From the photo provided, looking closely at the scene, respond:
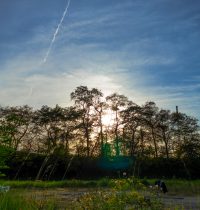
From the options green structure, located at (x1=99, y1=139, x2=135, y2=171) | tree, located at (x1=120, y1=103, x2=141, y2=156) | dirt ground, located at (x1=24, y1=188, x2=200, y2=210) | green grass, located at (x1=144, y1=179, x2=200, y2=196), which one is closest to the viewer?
dirt ground, located at (x1=24, y1=188, x2=200, y2=210)

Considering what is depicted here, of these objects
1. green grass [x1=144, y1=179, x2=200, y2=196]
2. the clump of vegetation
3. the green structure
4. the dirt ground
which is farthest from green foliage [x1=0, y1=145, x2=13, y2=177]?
the green structure

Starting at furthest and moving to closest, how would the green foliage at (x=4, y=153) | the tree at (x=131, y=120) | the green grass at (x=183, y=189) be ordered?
1. the tree at (x=131, y=120)
2. the green grass at (x=183, y=189)
3. the green foliage at (x=4, y=153)

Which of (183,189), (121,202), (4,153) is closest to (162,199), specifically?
(4,153)

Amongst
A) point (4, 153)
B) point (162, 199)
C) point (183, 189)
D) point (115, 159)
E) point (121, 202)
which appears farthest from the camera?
point (115, 159)

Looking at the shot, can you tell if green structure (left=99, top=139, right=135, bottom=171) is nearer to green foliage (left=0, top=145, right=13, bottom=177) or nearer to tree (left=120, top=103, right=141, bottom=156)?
tree (left=120, top=103, right=141, bottom=156)

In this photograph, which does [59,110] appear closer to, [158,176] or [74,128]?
[74,128]

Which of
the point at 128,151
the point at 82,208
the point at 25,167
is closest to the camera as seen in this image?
the point at 82,208

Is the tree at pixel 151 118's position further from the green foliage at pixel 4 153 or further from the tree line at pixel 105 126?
the green foliage at pixel 4 153

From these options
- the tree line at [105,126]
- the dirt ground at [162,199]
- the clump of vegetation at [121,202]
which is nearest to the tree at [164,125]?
the tree line at [105,126]

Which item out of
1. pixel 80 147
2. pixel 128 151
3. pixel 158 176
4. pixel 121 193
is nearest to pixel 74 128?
pixel 80 147

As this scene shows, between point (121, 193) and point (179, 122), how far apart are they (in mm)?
34473

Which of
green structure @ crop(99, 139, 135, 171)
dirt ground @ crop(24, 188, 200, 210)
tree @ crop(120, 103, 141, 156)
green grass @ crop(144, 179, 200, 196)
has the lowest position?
dirt ground @ crop(24, 188, 200, 210)

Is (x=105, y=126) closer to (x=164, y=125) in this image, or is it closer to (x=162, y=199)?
(x=164, y=125)

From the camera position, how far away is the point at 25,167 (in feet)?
97.5
